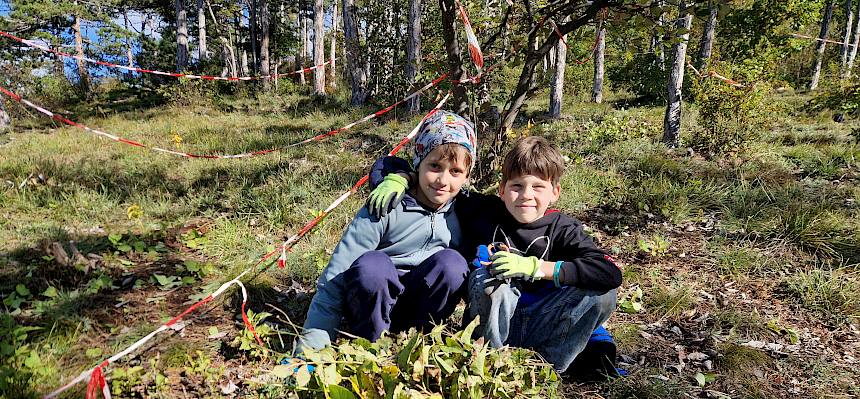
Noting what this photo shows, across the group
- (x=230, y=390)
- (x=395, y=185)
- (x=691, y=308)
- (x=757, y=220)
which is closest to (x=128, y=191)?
(x=230, y=390)

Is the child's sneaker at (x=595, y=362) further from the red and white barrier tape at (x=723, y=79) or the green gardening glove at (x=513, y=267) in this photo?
the red and white barrier tape at (x=723, y=79)

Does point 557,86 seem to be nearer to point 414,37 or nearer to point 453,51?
point 414,37

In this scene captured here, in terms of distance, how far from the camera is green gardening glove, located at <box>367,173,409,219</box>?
1.95 metres

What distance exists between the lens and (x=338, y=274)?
1.95 m

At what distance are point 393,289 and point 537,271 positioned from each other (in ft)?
2.04

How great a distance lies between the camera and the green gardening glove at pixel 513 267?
169 centimetres

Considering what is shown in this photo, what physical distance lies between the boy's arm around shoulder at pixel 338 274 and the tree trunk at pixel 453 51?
5.49 feet

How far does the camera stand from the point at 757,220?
363 centimetres

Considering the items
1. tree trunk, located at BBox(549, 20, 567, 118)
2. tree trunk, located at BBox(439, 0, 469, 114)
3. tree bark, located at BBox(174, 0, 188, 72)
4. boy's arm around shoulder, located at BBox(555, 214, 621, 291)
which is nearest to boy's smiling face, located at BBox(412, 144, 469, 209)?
boy's arm around shoulder, located at BBox(555, 214, 621, 291)

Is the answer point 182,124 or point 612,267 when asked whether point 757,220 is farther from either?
point 182,124

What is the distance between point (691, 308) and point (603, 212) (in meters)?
1.45

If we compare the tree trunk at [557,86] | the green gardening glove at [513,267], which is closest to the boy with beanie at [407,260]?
the green gardening glove at [513,267]

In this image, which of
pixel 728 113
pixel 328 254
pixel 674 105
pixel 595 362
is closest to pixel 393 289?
pixel 595 362

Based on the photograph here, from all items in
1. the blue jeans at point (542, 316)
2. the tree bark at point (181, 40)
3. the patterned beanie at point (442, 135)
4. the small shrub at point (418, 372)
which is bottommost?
the blue jeans at point (542, 316)
